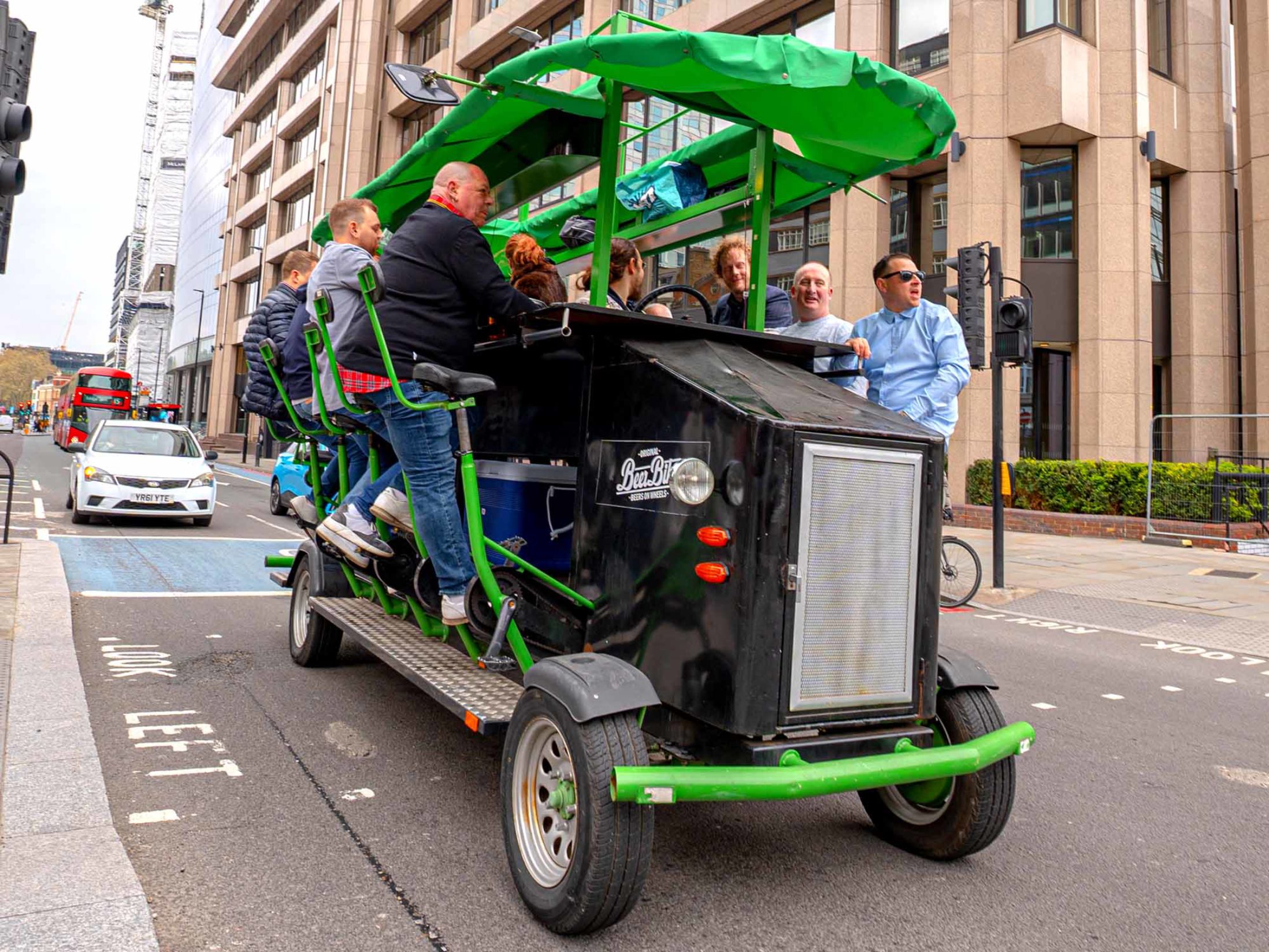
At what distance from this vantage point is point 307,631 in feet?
17.8

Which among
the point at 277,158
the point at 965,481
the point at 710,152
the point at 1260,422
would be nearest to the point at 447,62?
the point at 277,158

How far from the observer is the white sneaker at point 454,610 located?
369 centimetres

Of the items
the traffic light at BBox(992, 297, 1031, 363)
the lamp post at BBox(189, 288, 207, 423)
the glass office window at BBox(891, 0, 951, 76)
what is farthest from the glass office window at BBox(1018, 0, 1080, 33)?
the lamp post at BBox(189, 288, 207, 423)

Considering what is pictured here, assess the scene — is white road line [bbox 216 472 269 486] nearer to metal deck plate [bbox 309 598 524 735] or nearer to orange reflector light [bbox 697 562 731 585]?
metal deck plate [bbox 309 598 524 735]

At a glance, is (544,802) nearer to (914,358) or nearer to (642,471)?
(642,471)

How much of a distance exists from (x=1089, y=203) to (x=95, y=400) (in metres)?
43.1

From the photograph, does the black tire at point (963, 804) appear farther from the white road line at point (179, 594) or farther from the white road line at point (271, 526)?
the white road line at point (271, 526)

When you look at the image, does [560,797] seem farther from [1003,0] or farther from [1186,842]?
[1003,0]

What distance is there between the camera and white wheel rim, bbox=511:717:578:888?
2.55 meters

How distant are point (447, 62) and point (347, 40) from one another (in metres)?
9.63

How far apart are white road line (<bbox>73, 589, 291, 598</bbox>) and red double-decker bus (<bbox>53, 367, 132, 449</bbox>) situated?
38.6 m

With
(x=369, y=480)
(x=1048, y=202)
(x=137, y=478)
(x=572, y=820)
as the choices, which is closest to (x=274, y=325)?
(x=369, y=480)

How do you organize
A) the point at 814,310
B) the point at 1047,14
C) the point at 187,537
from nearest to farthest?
1. the point at 814,310
2. the point at 187,537
3. the point at 1047,14

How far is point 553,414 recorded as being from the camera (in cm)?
385
